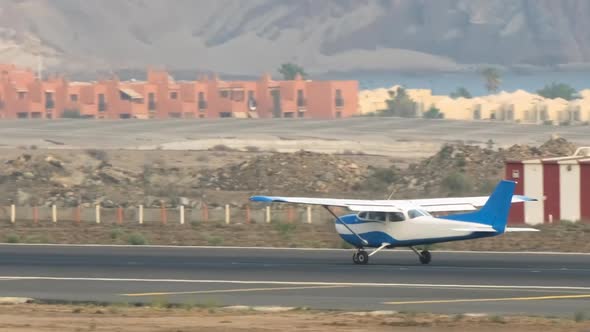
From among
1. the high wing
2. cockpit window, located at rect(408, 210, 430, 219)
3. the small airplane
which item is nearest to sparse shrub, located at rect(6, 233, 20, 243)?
the high wing

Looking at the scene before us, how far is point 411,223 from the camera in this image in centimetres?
3788

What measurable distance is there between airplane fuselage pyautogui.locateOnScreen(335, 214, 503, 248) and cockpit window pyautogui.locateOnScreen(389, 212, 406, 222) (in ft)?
0.28

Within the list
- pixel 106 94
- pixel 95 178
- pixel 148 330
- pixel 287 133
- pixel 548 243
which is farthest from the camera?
pixel 106 94

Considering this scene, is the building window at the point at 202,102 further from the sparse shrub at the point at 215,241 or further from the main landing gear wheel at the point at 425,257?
the main landing gear wheel at the point at 425,257

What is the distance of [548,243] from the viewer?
46781 mm

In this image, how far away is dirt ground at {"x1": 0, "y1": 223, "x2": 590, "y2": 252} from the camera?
4644 centimetres

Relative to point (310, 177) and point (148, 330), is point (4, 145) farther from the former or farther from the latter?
point (148, 330)

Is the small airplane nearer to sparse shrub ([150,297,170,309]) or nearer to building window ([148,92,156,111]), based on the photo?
sparse shrub ([150,297,170,309])

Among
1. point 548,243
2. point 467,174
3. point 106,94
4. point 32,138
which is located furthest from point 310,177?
point 106,94

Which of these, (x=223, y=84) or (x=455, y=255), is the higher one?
(x=223, y=84)

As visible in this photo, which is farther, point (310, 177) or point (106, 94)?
point (106, 94)

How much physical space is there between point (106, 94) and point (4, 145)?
161 ft

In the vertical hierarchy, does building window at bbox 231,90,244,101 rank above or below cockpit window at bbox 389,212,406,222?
above

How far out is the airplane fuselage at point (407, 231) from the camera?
121 ft
